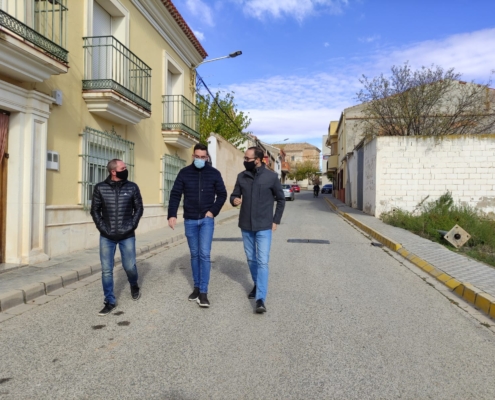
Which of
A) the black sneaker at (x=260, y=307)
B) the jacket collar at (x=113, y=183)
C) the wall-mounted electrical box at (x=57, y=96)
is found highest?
the wall-mounted electrical box at (x=57, y=96)

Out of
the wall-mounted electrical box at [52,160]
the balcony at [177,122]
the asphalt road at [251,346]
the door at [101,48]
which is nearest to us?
the asphalt road at [251,346]

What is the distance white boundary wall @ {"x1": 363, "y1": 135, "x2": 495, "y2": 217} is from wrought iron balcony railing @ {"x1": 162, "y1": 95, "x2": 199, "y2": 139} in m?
7.39

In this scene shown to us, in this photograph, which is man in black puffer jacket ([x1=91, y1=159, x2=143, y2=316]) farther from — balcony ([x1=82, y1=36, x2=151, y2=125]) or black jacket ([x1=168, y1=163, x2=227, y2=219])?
balcony ([x1=82, y1=36, x2=151, y2=125])

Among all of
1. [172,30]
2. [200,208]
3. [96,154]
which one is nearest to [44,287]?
[200,208]

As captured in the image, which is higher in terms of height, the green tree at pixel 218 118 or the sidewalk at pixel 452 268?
the green tree at pixel 218 118

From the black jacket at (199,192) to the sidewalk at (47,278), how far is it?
200 centimetres

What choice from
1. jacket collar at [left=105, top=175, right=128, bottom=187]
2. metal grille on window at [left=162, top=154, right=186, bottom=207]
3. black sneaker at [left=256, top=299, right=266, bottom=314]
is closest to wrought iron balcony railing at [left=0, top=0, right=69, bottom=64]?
jacket collar at [left=105, top=175, right=128, bottom=187]

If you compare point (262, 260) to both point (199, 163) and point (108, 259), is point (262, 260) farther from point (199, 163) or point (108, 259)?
point (108, 259)

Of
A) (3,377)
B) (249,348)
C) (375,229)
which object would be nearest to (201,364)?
(249,348)

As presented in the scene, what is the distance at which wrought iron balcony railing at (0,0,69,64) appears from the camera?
604 centimetres

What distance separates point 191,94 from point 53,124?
29.0 ft

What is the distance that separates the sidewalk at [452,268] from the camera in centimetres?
524

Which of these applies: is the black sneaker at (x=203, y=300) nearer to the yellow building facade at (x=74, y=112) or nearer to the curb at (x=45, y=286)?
the curb at (x=45, y=286)

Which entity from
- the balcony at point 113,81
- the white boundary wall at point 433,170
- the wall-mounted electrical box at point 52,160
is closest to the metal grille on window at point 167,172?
the balcony at point 113,81
